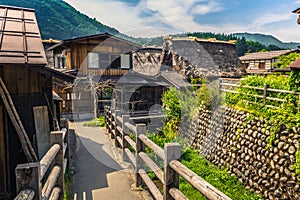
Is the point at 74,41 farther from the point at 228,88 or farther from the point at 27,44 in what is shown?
the point at 27,44

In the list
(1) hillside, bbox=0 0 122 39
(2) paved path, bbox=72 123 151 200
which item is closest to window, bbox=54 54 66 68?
(2) paved path, bbox=72 123 151 200

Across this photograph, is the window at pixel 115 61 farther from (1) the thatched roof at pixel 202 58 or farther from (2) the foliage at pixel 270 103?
(2) the foliage at pixel 270 103

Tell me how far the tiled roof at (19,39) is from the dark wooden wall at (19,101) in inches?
9.9

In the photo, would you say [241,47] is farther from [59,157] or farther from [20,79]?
[59,157]

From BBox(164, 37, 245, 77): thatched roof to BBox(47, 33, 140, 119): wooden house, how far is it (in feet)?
12.1

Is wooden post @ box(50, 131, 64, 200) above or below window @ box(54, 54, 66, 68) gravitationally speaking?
below

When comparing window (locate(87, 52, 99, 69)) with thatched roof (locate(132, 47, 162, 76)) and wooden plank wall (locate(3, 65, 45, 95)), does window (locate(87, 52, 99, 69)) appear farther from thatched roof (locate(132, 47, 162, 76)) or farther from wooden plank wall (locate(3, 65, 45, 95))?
wooden plank wall (locate(3, 65, 45, 95))

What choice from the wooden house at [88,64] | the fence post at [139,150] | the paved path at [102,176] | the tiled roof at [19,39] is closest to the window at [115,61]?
the wooden house at [88,64]

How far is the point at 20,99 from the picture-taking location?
4.49 metres

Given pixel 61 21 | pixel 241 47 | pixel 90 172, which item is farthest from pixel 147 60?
pixel 241 47

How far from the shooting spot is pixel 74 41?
17.1m

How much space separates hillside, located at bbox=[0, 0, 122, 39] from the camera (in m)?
42.7

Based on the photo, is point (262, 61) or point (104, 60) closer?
point (104, 60)

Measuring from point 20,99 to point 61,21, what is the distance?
47.6 m
